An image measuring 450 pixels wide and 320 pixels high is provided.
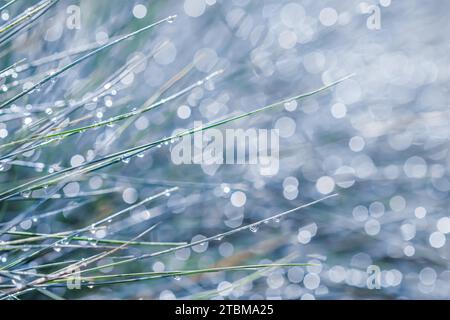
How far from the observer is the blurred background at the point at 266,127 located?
696mm

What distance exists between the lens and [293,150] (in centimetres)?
77

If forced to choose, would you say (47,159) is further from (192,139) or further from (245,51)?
(245,51)

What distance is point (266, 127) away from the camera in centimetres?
76

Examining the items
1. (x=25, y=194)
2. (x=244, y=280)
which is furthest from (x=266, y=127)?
(x=25, y=194)

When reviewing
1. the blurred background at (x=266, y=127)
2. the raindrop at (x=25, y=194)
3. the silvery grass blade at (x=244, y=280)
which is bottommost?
the silvery grass blade at (x=244, y=280)

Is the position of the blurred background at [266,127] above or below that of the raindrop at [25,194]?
above

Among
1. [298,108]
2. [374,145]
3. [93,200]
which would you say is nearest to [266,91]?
[298,108]

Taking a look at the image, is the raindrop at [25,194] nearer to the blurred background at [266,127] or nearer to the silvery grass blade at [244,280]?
the blurred background at [266,127]

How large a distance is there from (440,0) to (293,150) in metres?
0.32

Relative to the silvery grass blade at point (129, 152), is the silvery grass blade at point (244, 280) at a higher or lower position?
lower

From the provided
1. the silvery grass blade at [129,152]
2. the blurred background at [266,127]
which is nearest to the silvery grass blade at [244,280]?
the blurred background at [266,127]

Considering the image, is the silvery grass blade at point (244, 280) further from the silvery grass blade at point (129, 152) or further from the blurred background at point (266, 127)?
the silvery grass blade at point (129, 152)

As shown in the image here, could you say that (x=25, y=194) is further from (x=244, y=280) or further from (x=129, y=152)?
(x=244, y=280)

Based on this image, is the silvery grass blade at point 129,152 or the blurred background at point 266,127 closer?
the silvery grass blade at point 129,152
